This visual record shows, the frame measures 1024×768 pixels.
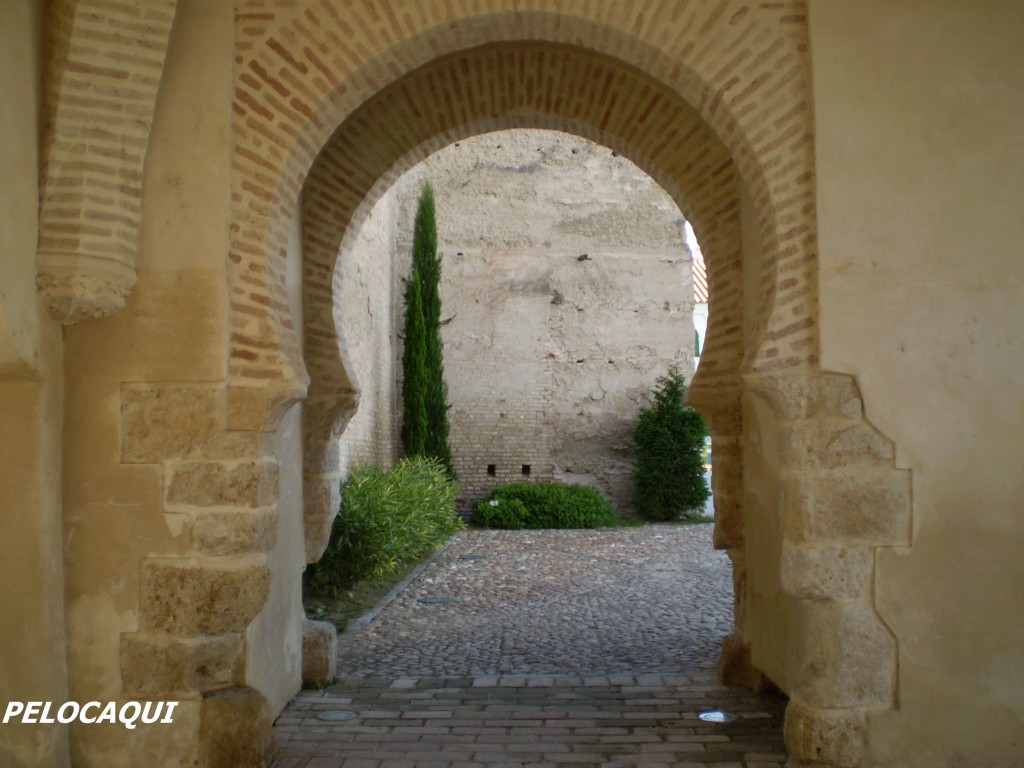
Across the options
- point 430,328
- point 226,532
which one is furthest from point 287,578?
point 430,328

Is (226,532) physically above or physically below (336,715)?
above

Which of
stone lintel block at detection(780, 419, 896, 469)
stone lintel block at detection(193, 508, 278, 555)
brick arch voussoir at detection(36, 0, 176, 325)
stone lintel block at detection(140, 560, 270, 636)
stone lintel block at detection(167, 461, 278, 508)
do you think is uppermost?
brick arch voussoir at detection(36, 0, 176, 325)

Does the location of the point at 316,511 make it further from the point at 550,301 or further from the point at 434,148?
the point at 550,301

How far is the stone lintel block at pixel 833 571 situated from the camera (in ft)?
12.1

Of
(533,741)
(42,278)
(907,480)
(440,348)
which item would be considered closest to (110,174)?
(42,278)

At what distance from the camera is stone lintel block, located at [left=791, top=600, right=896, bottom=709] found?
12.0 ft

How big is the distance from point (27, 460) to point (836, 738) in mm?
3365

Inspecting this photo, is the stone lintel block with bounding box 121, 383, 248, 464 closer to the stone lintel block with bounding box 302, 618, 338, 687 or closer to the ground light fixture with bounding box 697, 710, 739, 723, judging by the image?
the stone lintel block with bounding box 302, 618, 338, 687

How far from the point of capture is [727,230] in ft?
17.6

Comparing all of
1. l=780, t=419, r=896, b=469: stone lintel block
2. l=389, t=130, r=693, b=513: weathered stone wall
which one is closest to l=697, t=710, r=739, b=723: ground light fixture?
l=780, t=419, r=896, b=469: stone lintel block

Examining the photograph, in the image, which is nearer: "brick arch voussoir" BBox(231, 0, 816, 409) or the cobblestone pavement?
"brick arch voussoir" BBox(231, 0, 816, 409)

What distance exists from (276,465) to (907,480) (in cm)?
265

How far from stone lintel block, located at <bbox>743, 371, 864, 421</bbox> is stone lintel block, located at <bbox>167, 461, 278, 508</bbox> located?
222 centimetres

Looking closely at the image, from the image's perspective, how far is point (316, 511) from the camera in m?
5.51
